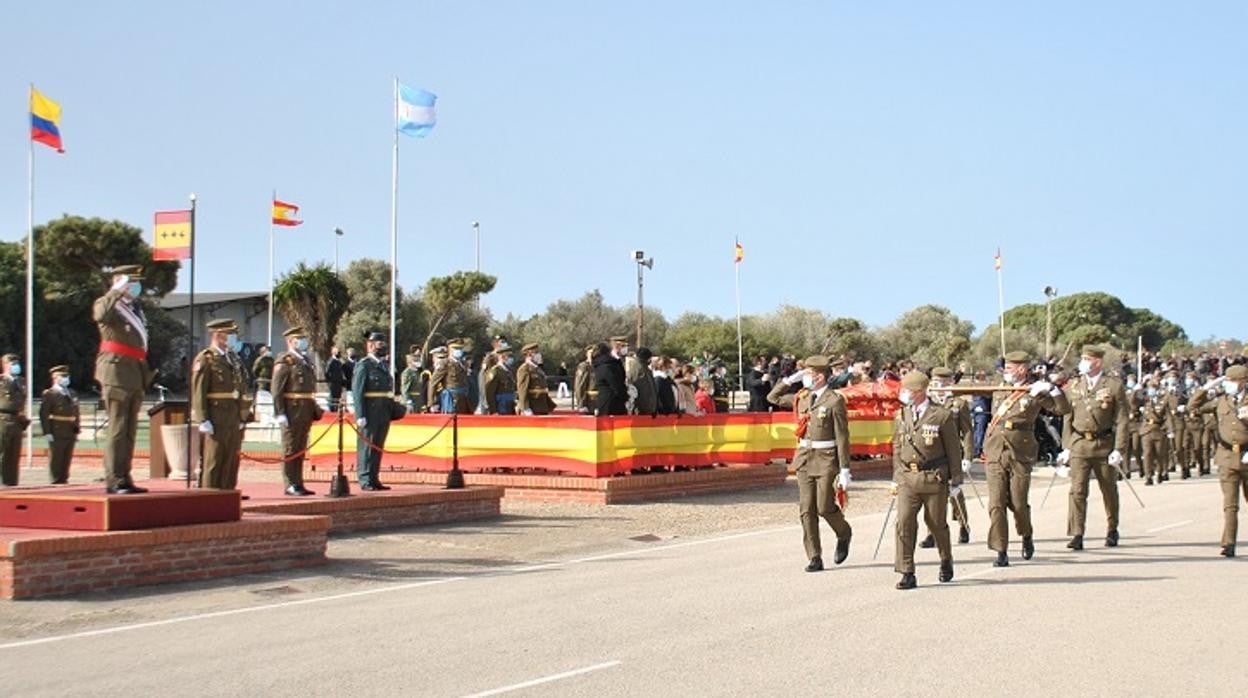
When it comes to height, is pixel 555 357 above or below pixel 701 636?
above

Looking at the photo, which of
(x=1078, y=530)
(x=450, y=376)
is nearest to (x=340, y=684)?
(x=1078, y=530)

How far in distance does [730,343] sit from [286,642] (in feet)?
189

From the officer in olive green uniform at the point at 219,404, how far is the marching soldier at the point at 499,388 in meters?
8.93

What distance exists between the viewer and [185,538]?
12.8 m

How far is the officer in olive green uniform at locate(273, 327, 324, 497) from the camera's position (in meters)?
16.8

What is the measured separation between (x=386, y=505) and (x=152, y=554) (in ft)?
15.7

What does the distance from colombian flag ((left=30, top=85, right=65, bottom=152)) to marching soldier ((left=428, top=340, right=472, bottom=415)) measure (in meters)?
9.19

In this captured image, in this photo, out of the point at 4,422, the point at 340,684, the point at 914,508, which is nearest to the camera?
the point at 340,684

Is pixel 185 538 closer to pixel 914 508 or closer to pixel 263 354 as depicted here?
pixel 914 508

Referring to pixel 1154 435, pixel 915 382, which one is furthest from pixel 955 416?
pixel 1154 435

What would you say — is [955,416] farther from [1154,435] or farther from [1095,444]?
[1154,435]

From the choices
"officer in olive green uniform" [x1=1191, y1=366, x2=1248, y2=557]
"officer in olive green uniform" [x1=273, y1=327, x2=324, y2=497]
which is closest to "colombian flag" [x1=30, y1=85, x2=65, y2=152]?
"officer in olive green uniform" [x1=273, y1=327, x2=324, y2=497]

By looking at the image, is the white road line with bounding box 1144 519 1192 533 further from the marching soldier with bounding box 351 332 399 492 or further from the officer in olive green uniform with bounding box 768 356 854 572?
the marching soldier with bounding box 351 332 399 492

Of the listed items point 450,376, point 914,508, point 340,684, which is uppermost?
point 450,376
